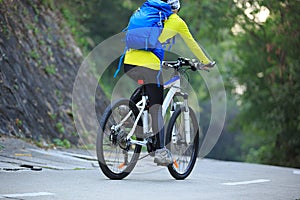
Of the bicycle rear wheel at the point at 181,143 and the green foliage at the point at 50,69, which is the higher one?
the green foliage at the point at 50,69

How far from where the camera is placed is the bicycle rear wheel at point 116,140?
700 centimetres

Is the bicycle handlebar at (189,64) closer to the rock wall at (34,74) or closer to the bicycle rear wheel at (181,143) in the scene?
the bicycle rear wheel at (181,143)

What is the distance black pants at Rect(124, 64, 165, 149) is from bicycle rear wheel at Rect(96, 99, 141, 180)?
0.19 meters

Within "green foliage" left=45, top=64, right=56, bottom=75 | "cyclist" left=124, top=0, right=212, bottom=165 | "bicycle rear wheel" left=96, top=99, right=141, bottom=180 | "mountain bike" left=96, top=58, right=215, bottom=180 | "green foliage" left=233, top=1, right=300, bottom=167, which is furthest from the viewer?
"green foliage" left=233, top=1, right=300, bottom=167

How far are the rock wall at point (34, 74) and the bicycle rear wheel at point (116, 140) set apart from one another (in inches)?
118

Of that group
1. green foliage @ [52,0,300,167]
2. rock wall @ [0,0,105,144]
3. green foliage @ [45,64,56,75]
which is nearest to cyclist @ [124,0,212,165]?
rock wall @ [0,0,105,144]

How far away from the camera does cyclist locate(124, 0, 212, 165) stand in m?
7.25

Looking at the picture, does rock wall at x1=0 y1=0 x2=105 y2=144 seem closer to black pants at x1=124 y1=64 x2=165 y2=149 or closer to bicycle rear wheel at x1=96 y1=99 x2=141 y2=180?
bicycle rear wheel at x1=96 y1=99 x2=141 y2=180

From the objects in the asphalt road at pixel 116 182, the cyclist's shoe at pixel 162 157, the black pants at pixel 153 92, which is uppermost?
the black pants at pixel 153 92

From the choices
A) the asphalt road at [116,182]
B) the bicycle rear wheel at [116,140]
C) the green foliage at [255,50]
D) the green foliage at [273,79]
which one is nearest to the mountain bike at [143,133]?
the bicycle rear wheel at [116,140]

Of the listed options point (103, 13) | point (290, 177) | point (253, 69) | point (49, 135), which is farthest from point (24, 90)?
point (103, 13)

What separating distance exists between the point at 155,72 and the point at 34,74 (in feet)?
15.2

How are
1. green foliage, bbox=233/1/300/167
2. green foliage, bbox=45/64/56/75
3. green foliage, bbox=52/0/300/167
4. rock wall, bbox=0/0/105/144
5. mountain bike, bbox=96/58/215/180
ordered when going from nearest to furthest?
mountain bike, bbox=96/58/215/180, rock wall, bbox=0/0/105/144, green foliage, bbox=45/64/56/75, green foliage, bbox=52/0/300/167, green foliage, bbox=233/1/300/167

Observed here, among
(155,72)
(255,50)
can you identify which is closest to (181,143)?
(155,72)
